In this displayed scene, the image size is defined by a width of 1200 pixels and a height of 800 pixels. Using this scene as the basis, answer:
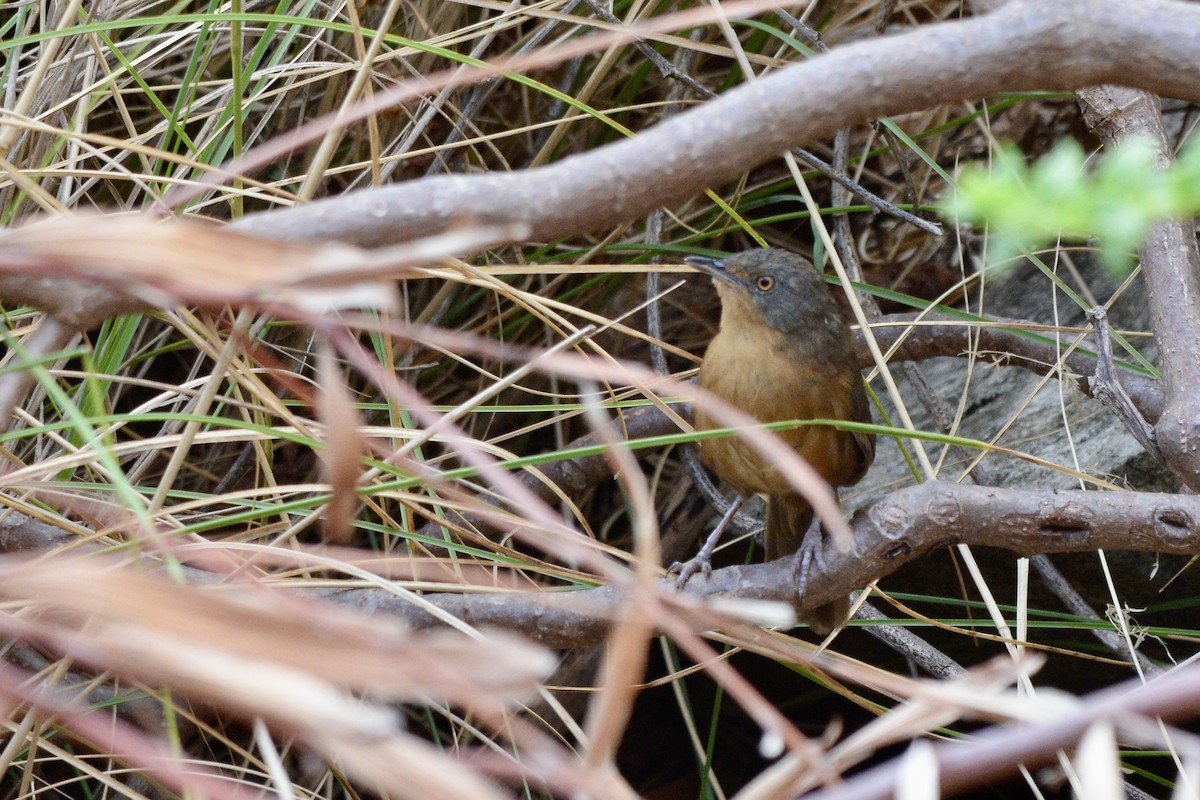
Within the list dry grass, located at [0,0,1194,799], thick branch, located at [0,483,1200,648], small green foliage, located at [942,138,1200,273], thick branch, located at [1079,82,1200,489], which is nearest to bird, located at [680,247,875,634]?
dry grass, located at [0,0,1194,799]

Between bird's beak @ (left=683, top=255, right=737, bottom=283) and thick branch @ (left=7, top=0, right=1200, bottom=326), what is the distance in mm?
2183

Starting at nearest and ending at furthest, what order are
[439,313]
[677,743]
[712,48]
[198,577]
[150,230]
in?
[150,230] < [198,577] < [712,48] < [439,313] < [677,743]

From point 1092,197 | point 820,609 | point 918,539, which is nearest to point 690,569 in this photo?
point 820,609

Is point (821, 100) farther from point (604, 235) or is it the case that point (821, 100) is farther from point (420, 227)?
point (604, 235)

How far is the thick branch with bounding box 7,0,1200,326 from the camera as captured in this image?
1.45 metres

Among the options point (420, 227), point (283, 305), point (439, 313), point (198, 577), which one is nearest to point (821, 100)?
point (420, 227)

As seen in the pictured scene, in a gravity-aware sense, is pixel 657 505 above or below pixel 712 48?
below

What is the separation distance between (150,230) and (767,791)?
94 centimetres

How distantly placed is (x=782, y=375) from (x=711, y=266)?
17.4 inches

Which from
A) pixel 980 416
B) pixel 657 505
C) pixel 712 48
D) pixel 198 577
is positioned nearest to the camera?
pixel 198 577

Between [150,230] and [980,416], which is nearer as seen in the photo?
[150,230]

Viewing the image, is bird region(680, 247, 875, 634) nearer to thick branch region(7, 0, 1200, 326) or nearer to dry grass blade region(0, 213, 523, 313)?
thick branch region(7, 0, 1200, 326)

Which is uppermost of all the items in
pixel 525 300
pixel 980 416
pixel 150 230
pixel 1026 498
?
pixel 150 230

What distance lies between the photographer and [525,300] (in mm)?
2850
